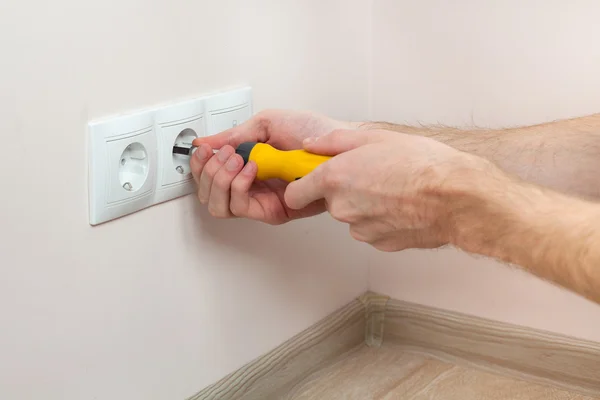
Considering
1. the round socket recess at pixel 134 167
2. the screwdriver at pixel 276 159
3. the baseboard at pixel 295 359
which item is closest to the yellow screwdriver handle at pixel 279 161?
the screwdriver at pixel 276 159

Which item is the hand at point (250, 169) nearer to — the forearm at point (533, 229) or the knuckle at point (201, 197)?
the knuckle at point (201, 197)

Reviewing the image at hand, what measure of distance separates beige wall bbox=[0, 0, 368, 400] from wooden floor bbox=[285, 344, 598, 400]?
0.09m

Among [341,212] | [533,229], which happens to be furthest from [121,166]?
[533,229]

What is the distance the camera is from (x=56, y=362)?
671 millimetres

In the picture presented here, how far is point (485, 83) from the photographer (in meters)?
1.00

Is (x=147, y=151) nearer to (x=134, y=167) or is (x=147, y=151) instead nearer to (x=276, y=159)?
(x=134, y=167)

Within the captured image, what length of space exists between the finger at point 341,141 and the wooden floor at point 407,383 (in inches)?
16.1

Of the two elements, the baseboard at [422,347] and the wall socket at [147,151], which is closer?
the wall socket at [147,151]

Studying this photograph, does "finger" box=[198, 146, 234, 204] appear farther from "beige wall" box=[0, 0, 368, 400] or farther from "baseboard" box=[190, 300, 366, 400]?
"baseboard" box=[190, 300, 366, 400]

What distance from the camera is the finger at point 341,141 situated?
692mm

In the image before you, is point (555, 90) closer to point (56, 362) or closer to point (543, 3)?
point (543, 3)

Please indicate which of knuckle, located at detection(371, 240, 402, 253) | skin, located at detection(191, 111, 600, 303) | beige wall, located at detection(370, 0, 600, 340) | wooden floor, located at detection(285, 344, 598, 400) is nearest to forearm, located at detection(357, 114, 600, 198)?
skin, located at detection(191, 111, 600, 303)

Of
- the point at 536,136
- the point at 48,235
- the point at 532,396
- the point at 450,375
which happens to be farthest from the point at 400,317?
the point at 48,235

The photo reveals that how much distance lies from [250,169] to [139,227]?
127mm
